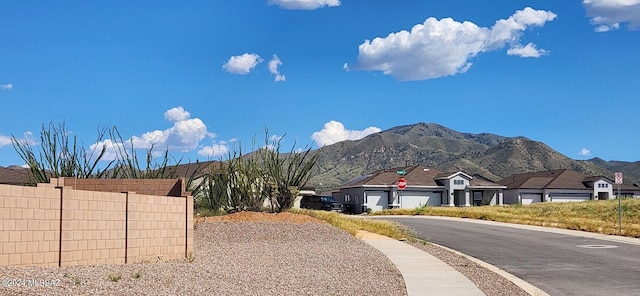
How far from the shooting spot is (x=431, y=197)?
69.5m

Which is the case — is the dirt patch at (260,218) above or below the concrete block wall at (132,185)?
below

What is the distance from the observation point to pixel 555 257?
2141 centimetres

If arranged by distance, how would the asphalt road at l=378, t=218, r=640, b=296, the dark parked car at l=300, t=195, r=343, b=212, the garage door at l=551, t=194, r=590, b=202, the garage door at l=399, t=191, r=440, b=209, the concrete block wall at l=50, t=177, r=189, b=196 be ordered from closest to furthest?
the asphalt road at l=378, t=218, r=640, b=296, the concrete block wall at l=50, t=177, r=189, b=196, the dark parked car at l=300, t=195, r=343, b=212, the garage door at l=399, t=191, r=440, b=209, the garage door at l=551, t=194, r=590, b=202

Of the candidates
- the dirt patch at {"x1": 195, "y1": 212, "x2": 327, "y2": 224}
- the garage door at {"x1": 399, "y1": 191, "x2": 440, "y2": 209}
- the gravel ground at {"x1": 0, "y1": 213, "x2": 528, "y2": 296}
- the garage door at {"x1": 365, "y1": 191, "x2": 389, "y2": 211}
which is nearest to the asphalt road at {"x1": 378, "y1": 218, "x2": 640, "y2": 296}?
the gravel ground at {"x1": 0, "y1": 213, "x2": 528, "y2": 296}

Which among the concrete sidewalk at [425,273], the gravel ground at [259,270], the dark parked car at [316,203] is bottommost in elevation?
A: the concrete sidewalk at [425,273]

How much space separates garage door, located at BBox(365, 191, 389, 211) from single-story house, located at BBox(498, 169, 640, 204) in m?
17.1

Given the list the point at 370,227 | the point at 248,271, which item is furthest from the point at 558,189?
the point at 248,271

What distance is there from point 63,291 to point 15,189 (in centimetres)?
323

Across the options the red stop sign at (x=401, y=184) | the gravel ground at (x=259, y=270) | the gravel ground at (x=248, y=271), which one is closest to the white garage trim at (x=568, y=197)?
the red stop sign at (x=401, y=184)

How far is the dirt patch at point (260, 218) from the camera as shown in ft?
85.9

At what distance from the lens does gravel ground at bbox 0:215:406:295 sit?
34.9ft

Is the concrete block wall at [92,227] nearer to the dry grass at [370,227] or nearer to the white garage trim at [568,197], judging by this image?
the dry grass at [370,227]

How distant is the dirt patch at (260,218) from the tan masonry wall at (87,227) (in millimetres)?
8913

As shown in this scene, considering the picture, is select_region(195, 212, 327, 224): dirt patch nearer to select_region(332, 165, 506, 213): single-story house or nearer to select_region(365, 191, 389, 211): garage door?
select_region(332, 165, 506, 213): single-story house
